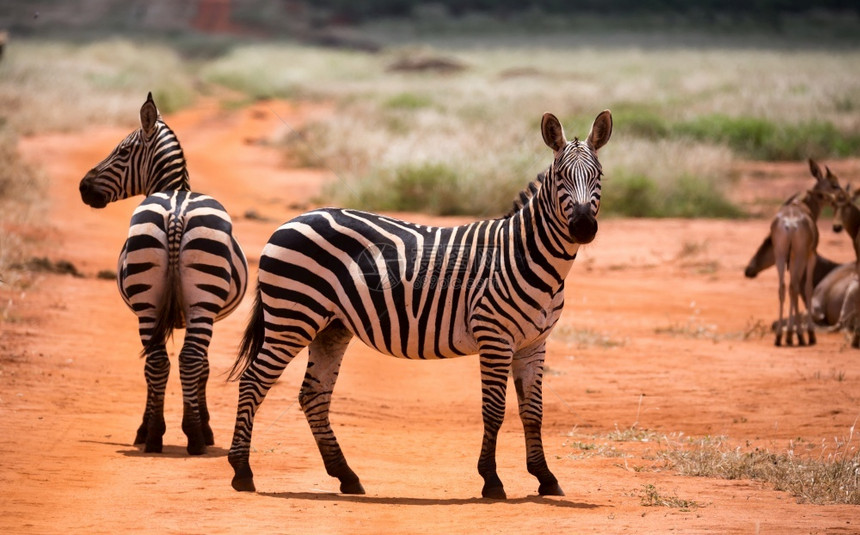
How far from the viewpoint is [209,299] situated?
315 inches

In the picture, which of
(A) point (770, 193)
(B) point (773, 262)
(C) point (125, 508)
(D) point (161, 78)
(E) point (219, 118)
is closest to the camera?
(C) point (125, 508)

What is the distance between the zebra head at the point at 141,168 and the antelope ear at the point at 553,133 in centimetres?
324

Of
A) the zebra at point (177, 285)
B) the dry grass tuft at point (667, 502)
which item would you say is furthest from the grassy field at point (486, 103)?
the dry grass tuft at point (667, 502)

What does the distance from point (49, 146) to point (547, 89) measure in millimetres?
19028

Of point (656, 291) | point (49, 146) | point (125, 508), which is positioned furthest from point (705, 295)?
point (49, 146)

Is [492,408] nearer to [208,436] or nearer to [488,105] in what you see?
[208,436]

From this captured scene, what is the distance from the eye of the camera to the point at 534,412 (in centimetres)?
696

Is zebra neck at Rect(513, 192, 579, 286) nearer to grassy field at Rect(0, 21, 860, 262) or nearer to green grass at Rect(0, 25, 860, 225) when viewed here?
green grass at Rect(0, 25, 860, 225)

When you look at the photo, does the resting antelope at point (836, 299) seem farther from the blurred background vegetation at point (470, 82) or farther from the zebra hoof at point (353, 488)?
the zebra hoof at point (353, 488)

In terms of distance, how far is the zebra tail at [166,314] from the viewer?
25.9ft

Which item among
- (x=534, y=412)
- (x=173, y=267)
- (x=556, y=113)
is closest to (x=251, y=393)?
(x=173, y=267)

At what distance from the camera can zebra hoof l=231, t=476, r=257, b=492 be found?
6902 millimetres

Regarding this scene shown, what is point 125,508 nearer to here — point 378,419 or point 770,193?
point 378,419

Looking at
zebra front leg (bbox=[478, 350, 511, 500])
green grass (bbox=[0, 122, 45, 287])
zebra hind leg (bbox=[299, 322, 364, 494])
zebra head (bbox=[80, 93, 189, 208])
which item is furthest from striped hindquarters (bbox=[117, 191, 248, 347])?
green grass (bbox=[0, 122, 45, 287])
